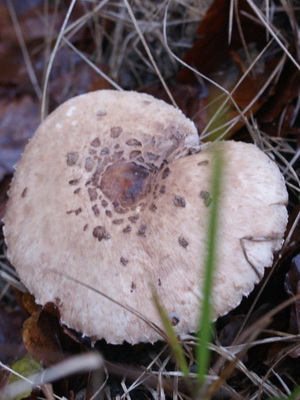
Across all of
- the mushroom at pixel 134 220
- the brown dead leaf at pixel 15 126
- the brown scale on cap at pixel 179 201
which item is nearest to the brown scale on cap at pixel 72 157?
the mushroom at pixel 134 220

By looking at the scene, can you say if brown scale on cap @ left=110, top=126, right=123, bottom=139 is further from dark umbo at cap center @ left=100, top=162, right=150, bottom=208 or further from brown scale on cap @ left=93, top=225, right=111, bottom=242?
brown scale on cap @ left=93, top=225, right=111, bottom=242

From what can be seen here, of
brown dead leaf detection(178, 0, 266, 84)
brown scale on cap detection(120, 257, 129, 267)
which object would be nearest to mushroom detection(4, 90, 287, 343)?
brown scale on cap detection(120, 257, 129, 267)

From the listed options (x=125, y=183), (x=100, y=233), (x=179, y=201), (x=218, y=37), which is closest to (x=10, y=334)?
(x=100, y=233)

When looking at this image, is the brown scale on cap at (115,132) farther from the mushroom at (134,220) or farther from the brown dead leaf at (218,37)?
the brown dead leaf at (218,37)

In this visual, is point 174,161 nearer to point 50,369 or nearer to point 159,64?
point 50,369

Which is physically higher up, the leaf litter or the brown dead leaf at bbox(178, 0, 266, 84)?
the brown dead leaf at bbox(178, 0, 266, 84)
